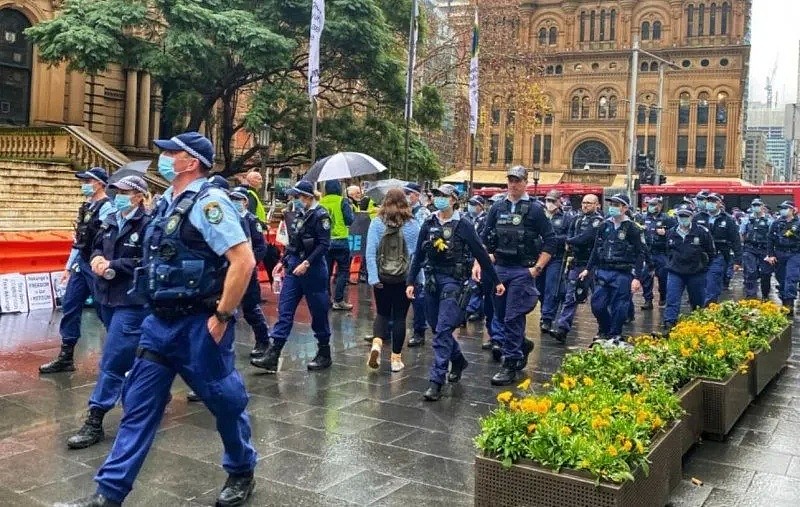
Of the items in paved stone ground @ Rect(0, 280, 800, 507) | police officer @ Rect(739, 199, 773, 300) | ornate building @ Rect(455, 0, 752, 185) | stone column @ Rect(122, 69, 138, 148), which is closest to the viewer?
paved stone ground @ Rect(0, 280, 800, 507)

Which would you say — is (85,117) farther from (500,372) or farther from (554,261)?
(500,372)

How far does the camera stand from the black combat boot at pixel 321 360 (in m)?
7.83

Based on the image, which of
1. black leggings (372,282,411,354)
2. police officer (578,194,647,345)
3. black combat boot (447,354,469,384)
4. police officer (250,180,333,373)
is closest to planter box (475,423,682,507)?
black combat boot (447,354,469,384)

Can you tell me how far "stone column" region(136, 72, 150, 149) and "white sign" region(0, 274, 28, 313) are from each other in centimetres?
2001

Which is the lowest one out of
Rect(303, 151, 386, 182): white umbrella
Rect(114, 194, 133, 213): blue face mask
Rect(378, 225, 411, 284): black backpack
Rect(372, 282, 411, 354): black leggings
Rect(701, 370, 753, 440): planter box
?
Rect(701, 370, 753, 440): planter box

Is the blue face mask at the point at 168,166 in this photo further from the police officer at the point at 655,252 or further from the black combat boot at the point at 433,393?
the police officer at the point at 655,252

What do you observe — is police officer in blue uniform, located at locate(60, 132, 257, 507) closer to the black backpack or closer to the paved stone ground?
the paved stone ground

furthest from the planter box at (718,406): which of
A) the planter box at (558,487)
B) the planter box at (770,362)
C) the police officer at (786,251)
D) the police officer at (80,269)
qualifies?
the police officer at (786,251)

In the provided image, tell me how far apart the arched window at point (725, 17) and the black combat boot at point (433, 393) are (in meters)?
70.5

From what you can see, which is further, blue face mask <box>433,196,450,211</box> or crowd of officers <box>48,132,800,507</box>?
blue face mask <box>433,196,450,211</box>

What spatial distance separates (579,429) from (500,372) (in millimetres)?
3699

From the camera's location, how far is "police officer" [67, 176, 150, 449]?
17.5ft

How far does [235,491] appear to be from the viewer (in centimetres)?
428

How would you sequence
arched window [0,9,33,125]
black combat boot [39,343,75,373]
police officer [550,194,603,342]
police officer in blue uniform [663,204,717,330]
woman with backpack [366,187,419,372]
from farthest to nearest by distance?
arched window [0,9,33,125]
police officer in blue uniform [663,204,717,330]
police officer [550,194,603,342]
woman with backpack [366,187,419,372]
black combat boot [39,343,75,373]
